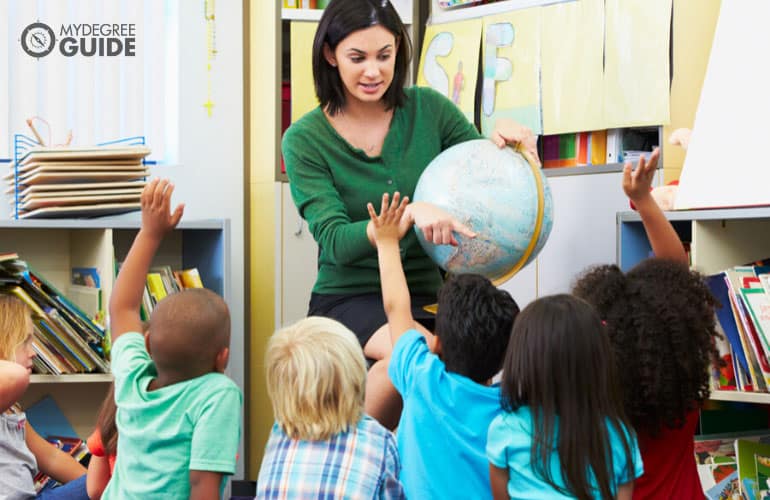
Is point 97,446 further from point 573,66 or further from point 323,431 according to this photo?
point 573,66

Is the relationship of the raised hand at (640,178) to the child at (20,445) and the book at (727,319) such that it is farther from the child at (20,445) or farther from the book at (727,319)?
the child at (20,445)

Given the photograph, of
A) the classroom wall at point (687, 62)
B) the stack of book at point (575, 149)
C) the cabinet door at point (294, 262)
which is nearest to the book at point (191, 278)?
the cabinet door at point (294, 262)

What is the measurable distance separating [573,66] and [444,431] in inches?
88.1

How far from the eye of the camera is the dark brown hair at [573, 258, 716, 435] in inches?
79.2

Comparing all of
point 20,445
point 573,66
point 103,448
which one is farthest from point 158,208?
point 573,66

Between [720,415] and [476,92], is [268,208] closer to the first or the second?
[476,92]

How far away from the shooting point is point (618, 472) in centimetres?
183

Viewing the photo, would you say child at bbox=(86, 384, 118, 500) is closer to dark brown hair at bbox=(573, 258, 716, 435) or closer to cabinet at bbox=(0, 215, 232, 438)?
dark brown hair at bbox=(573, 258, 716, 435)

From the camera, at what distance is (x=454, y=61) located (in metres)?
4.29

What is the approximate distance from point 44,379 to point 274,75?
153 cm

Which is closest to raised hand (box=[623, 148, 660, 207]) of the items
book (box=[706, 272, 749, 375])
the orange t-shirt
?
book (box=[706, 272, 749, 375])

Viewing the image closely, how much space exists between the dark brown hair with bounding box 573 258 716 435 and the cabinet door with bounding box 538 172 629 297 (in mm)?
1619

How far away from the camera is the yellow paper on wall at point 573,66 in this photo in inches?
151

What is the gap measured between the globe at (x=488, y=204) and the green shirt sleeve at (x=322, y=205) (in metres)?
0.16
